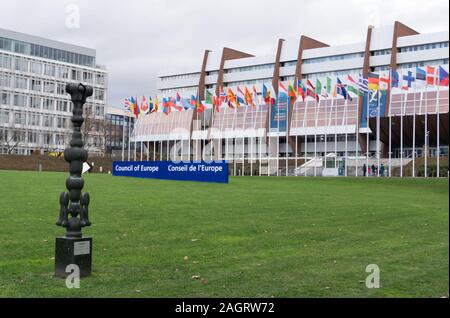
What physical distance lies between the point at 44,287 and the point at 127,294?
128cm

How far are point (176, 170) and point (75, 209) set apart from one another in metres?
39.1

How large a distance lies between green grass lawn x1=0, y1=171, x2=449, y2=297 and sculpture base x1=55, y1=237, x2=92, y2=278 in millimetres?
203

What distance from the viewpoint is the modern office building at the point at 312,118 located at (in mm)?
82188

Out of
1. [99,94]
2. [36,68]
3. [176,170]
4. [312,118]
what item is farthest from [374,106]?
[36,68]

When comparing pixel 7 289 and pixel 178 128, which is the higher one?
pixel 178 128

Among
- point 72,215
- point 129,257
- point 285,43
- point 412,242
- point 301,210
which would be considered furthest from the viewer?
point 285,43

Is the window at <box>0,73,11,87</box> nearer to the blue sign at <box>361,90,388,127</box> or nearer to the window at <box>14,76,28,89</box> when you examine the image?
the window at <box>14,76,28,89</box>

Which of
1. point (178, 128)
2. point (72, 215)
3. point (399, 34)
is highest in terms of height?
point (399, 34)

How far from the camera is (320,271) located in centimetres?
879

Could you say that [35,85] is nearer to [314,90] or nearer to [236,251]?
[314,90]

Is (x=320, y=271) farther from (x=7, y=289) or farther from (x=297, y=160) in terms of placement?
(x=297, y=160)

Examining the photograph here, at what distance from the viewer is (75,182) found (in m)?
8.52

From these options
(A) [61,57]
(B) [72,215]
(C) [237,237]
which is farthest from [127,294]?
(A) [61,57]

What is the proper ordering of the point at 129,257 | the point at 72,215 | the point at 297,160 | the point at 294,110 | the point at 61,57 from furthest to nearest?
1. the point at 61,57
2. the point at 294,110
3. the point at 297,160
4. the point at 129,257
5. the point at 72,215
